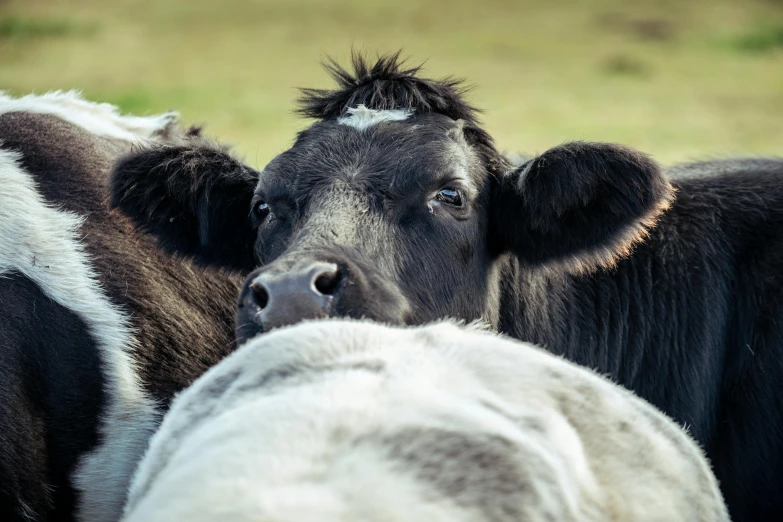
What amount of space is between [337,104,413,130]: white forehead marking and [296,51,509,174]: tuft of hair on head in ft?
0.12

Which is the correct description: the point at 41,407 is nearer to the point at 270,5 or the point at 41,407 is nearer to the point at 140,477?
the point at 140,477

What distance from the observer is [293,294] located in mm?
3930

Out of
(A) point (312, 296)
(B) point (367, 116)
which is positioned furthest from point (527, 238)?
(A) point (312, 296)

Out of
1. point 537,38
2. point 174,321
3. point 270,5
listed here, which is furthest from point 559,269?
point 270,5

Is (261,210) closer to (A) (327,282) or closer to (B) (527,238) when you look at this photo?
(A) (327,282)

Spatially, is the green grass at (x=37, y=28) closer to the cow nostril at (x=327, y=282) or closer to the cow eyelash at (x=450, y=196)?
the cow eyelash at (x=450, y=196)

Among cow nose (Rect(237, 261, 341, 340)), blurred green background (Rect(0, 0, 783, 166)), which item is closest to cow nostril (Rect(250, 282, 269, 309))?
cow nose (Rect(237, 261, 341, 340))

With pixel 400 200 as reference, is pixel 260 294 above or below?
below

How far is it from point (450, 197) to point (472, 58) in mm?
23546

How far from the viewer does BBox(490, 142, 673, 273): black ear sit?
4.67 metres

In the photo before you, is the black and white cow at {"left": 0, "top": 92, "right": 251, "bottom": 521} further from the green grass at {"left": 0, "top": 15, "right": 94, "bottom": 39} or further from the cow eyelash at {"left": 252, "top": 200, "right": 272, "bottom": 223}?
the green grass at {"left": 0, "top": 15, "right": 94, "bottom": 39}

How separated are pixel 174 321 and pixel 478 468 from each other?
2800 millimetres

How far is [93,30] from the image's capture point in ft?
97.0

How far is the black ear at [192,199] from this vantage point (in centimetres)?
508
